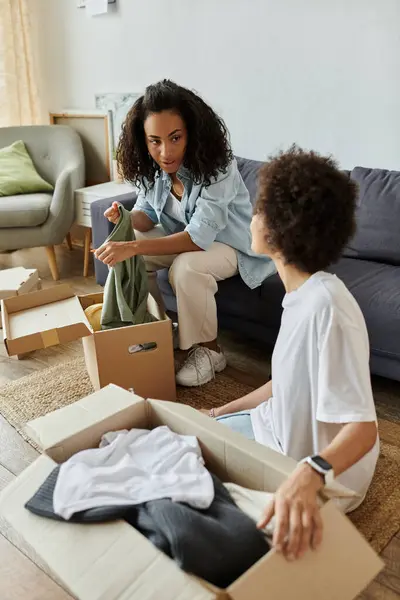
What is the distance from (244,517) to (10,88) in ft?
11.8

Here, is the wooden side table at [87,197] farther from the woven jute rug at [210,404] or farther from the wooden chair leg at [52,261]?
the woven jute rug at [210,404]

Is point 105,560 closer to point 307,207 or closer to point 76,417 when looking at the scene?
point 76,417

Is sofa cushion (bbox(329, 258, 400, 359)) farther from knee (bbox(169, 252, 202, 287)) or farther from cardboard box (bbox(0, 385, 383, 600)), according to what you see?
cardboard box (bbox(0, 385, 383, 600))

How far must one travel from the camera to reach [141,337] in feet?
6.11

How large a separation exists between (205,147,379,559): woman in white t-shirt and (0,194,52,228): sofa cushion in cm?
221

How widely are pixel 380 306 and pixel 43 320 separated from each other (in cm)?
114

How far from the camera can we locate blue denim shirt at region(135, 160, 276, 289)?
6.79 feet

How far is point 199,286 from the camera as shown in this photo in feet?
6.85

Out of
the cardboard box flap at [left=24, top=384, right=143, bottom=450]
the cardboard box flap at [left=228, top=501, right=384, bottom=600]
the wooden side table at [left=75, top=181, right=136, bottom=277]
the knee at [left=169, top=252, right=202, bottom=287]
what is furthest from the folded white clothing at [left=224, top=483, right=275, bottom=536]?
the wooden side table at [left=75, top=181, right=136, bottom=277]

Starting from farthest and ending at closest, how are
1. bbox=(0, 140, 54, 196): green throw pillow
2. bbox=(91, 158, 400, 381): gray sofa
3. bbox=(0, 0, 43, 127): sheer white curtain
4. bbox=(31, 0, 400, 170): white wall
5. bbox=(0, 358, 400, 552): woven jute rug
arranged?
bbox=(0, 0, 43, 127): sheer white curtain
bbox=(0, 140, 54, 196): green throw pillow
bbox=(31, 0, 400, 170): white wall
bbox=(91, 158, 400, 381): gray sofa
bbox=(0, 358, 400, 552): woven jute rug

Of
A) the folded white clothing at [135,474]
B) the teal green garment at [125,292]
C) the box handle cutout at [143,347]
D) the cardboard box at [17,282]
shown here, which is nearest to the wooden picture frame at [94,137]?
the cardboard box at [17,282]

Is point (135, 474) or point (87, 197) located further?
point (87, 197)

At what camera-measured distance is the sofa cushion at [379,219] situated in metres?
2.23

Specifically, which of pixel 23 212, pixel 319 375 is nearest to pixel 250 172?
pixel 23 212
